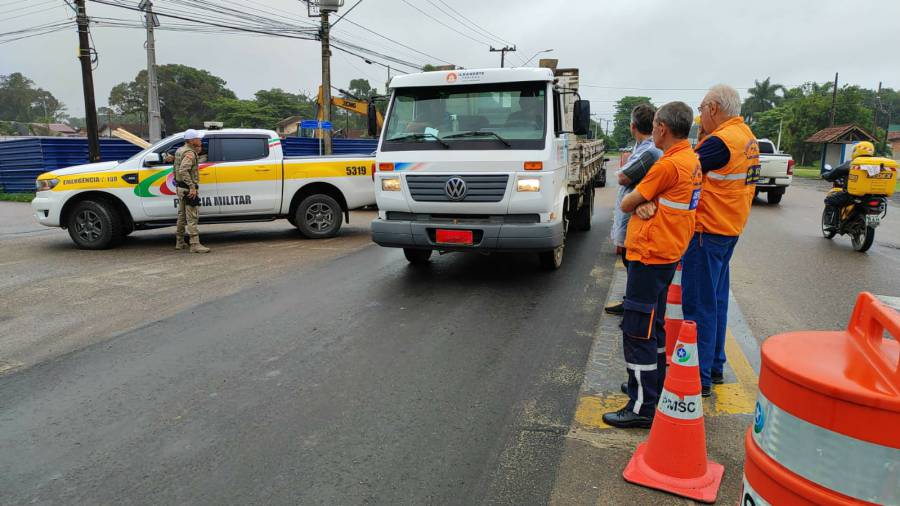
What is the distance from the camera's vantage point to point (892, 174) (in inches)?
355

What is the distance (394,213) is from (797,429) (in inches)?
226

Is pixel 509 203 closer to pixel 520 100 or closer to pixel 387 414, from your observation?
pixel 520 100

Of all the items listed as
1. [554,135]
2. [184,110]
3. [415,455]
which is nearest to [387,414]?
[415,455]

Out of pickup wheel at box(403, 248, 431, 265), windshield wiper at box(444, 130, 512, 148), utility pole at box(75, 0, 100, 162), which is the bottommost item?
pickup wheel at box(403, 248, 431, 265)

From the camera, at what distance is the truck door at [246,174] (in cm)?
979

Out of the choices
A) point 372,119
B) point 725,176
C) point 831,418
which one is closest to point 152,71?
point 372,119

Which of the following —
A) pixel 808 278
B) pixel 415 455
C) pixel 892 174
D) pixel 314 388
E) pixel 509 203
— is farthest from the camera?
pixel 892 174

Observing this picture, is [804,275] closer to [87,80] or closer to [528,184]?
[528,184]

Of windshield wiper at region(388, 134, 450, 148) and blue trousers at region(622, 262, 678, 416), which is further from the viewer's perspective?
windshield wiper at region(388, 134, 450, 148)

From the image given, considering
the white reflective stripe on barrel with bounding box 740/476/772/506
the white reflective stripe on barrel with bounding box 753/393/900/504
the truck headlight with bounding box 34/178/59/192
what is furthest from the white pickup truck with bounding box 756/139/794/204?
the white reflective stripe on barrel with bounding box 753/393/900/504

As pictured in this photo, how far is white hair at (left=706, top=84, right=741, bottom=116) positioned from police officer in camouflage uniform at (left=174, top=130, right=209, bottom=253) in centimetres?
775

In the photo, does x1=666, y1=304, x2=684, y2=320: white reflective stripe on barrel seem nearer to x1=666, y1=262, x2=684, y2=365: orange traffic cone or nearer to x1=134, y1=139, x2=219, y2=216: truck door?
x1=666, y1=262, x2=684, y2=365: orange traffic cone

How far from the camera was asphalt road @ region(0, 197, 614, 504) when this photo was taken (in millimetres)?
2879

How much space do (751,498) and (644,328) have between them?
158 centimetres
